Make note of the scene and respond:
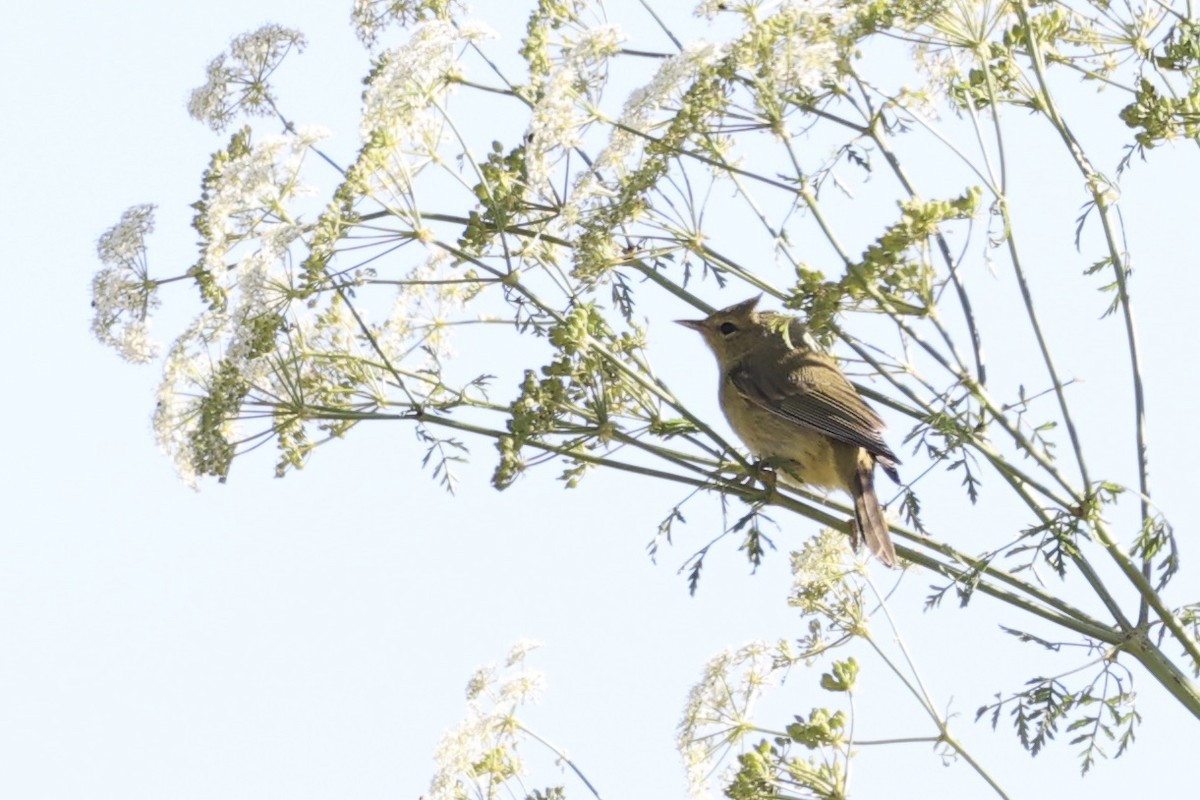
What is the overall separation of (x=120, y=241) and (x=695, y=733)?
236cm

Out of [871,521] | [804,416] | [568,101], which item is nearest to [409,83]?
[568,101]

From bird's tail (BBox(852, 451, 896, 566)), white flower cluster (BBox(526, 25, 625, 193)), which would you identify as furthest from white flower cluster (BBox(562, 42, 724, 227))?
bird's tail (BBox(852, 451, 896, 566))

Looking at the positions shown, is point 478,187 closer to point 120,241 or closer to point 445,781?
point 120,241

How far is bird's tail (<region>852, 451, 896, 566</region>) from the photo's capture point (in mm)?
4895

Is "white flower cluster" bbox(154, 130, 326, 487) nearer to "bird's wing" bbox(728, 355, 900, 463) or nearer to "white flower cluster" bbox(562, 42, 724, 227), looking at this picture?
"white flower cluster" bbox(562, 42, 724, 227)

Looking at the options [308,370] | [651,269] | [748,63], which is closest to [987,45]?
[748,63]

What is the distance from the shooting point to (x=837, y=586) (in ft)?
15.8

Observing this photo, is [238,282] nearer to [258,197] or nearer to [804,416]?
[258,197]

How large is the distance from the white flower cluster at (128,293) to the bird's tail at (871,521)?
7.70ft

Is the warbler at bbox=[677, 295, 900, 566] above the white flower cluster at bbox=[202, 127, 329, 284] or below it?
above

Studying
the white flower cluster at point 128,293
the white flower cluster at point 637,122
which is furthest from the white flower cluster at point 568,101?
the white flower cluster at point 128,293

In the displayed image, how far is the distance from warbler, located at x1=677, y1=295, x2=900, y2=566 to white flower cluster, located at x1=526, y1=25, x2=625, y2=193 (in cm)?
148

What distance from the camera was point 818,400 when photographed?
586 cm

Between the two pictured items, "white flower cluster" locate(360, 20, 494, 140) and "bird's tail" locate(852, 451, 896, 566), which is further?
"bird's tail" locate(852, 451, 896, 566)
